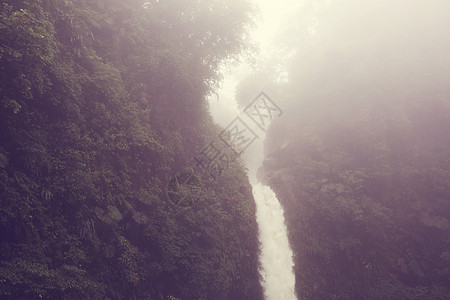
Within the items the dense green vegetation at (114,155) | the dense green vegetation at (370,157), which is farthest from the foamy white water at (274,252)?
the dense green vegetation at (114,155)

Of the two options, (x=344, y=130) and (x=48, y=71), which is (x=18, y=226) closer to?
(x=48, y=71)

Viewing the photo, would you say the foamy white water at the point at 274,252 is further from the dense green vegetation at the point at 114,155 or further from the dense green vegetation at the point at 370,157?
the dense green vegetation at the point at 114,155

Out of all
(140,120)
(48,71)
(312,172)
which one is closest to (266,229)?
(312,172)

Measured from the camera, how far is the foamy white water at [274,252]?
1328cm

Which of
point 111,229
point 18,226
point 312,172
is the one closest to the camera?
point 18,226

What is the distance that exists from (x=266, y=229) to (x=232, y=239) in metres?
4.19

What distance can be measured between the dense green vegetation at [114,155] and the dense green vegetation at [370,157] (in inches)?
182

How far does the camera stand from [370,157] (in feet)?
58.7

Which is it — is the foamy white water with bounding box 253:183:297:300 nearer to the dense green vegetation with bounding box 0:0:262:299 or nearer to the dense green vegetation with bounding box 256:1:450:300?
the dense green vegetation with bounding box 256:1:450:300

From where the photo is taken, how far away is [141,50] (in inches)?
492

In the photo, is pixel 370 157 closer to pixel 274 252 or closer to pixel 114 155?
pixel 274 252

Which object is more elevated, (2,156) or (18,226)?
(2,156)

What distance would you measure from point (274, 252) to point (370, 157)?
934 cm

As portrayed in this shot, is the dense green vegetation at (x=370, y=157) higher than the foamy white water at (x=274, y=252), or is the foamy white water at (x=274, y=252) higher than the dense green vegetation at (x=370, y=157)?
the dense green vegetation at (x=370, y=157)
